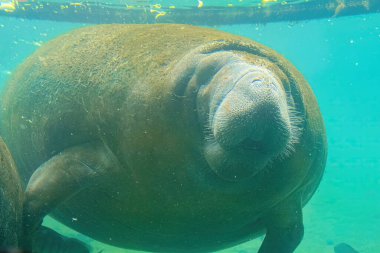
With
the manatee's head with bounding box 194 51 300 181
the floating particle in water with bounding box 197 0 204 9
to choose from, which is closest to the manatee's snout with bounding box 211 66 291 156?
the manatee's head with bounding box 194 51 300 181

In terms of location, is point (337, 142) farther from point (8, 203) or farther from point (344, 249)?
point (8, 203)

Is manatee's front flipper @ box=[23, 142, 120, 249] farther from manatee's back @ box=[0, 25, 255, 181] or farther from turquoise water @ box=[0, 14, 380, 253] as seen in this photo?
turquoise water @ box=[0, 14, 380, 253]

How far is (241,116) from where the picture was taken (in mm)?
2502

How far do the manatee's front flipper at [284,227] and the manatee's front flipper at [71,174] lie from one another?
1.62 metres

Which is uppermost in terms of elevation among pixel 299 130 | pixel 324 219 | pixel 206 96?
pixel 206 96

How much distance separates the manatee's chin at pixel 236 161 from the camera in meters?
2.70

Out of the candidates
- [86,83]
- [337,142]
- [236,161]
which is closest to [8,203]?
[236,161]

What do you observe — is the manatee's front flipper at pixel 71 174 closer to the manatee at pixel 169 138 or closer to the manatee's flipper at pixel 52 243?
the manatee at pixel 169 138

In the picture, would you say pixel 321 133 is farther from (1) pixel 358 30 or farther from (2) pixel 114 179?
(1) pixel 358 30

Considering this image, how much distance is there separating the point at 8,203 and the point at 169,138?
119 cm

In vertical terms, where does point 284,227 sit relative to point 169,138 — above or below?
below

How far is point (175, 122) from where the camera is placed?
3111mm

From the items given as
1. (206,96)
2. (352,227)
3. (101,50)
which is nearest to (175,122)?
(206,96)

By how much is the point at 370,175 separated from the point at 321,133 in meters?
33.0
